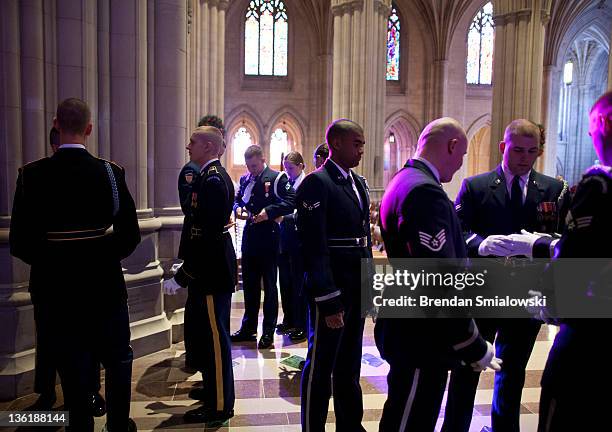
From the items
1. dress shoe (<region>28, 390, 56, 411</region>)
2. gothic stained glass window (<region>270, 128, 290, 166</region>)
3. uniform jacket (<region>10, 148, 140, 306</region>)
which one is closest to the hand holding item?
uniform jacket (<region>10, 148, 140, 306</region>)

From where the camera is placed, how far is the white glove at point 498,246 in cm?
250

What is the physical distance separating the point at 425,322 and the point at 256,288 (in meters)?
3.24

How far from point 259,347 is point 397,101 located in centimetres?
2049

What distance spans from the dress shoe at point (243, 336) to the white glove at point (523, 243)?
334cm

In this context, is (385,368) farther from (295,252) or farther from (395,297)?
(395,297)

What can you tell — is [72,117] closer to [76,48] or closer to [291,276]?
[76,48]

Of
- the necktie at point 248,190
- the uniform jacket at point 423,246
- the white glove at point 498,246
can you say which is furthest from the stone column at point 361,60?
the uniform jacket at point 423,246

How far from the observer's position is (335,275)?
115 inches

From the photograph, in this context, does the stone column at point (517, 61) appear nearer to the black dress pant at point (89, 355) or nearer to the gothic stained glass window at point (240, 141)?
the gothic stained glass window at point (240, 141)

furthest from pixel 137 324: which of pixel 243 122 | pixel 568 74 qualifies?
pixel 568 74

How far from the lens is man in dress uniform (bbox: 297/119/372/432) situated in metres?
2.78

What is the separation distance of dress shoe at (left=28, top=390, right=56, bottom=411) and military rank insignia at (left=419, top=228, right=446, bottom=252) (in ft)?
9.28

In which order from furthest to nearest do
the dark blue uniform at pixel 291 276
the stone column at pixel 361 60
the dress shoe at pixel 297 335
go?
the stone column at pixel 361 60, the dark blue uniform at pixel 291 276, the dress shoe at pixel 297 335

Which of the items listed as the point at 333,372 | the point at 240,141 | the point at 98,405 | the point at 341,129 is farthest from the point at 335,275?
the point at 240,141
